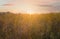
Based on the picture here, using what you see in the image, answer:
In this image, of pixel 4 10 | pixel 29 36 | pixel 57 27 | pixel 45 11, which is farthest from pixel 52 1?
pixel 4 10

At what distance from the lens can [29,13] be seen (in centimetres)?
183

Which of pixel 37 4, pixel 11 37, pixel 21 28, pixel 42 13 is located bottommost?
pixel 11 37

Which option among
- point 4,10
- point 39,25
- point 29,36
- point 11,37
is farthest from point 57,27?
point 4,10

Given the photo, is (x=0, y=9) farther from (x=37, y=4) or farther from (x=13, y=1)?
(x=37, y=4)

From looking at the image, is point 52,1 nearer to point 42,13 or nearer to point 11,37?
point 42,13

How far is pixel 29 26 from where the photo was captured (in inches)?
71.1

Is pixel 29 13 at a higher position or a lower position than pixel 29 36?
higher

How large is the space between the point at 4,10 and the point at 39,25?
1.71 ft

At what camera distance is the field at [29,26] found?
5.78 ft

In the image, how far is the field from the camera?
1762 mm

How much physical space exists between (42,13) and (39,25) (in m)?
0.17

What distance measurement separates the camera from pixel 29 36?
1.78 m

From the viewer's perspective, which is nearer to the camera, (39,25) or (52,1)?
(52,1)

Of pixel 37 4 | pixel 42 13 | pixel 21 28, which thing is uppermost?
pixel 37 4
